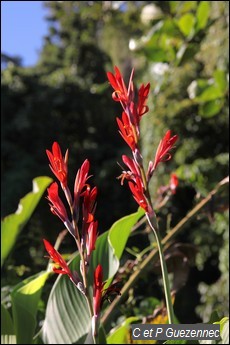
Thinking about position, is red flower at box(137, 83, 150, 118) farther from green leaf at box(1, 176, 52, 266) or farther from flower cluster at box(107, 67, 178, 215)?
green leaf at box(1, 176, 52, 266)

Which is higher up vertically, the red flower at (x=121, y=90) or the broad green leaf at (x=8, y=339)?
the red flower at (x=121, y=90)

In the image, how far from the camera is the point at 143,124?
3.67m

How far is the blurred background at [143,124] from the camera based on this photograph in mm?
1850

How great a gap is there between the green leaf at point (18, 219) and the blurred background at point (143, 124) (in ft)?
0.42

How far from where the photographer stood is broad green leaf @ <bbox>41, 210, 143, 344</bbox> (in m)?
1.28

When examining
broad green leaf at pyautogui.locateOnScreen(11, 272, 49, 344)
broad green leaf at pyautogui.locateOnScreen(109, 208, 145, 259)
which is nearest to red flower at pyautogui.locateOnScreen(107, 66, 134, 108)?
broad green leaf at pyautogui.locateOnScreen(109, 208, 145, 259)

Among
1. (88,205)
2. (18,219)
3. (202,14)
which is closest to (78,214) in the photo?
(88,205)

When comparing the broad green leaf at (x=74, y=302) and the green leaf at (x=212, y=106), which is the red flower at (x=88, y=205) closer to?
the broad green leaf at (x=74, y=302)

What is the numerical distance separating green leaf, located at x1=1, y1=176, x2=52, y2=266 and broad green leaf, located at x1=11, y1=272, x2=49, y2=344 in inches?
13.3

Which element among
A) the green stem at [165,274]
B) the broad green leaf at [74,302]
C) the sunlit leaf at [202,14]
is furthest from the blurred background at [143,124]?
the green stem at [165,274]

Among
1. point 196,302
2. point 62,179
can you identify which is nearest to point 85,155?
point 196,302

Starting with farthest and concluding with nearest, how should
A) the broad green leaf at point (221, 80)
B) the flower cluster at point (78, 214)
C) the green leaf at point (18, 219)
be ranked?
the broad green leaf at point (221, 80), the green leaf at point (18, 219), the flower cluster at point (78, 214)

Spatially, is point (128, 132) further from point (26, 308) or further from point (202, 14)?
point (202, 14)

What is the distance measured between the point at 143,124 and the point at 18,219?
6.81ft
